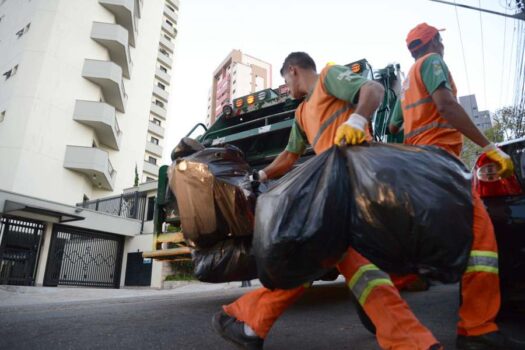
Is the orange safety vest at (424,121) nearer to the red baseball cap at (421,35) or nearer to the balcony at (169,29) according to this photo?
the red baseball cap at (421,35)

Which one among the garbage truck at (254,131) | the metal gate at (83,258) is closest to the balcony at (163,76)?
the metal gate at (83,258)

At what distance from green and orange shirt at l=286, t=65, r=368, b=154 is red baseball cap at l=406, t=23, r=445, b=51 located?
2.27ft

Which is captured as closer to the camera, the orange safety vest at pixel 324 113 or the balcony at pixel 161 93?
the orange safety vest at pixel 324 113

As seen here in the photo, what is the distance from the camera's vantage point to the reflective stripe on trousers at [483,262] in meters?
1.63

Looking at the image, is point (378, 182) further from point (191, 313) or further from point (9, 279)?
point (9, 279)

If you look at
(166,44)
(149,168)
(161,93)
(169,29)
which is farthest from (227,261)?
(169,29)

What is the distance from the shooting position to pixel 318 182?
50.9 inches

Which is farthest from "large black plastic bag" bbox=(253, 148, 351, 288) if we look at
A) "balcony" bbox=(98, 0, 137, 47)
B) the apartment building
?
the apartment building

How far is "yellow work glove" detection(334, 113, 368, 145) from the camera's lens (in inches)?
57.2

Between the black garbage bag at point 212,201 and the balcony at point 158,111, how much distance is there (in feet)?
106

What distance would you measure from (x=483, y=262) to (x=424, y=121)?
0.86 meters

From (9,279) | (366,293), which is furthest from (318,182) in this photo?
(9,279)

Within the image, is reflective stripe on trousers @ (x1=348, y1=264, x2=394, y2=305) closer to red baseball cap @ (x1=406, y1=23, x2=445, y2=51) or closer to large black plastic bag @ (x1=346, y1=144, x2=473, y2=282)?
large black plastic bag @ (x1=346, y1=144, x2=473, y2=282)

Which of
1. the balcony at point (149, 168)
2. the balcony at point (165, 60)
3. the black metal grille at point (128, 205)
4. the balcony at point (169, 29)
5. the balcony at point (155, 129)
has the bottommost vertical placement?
the black metal grille at point (128, 205)
